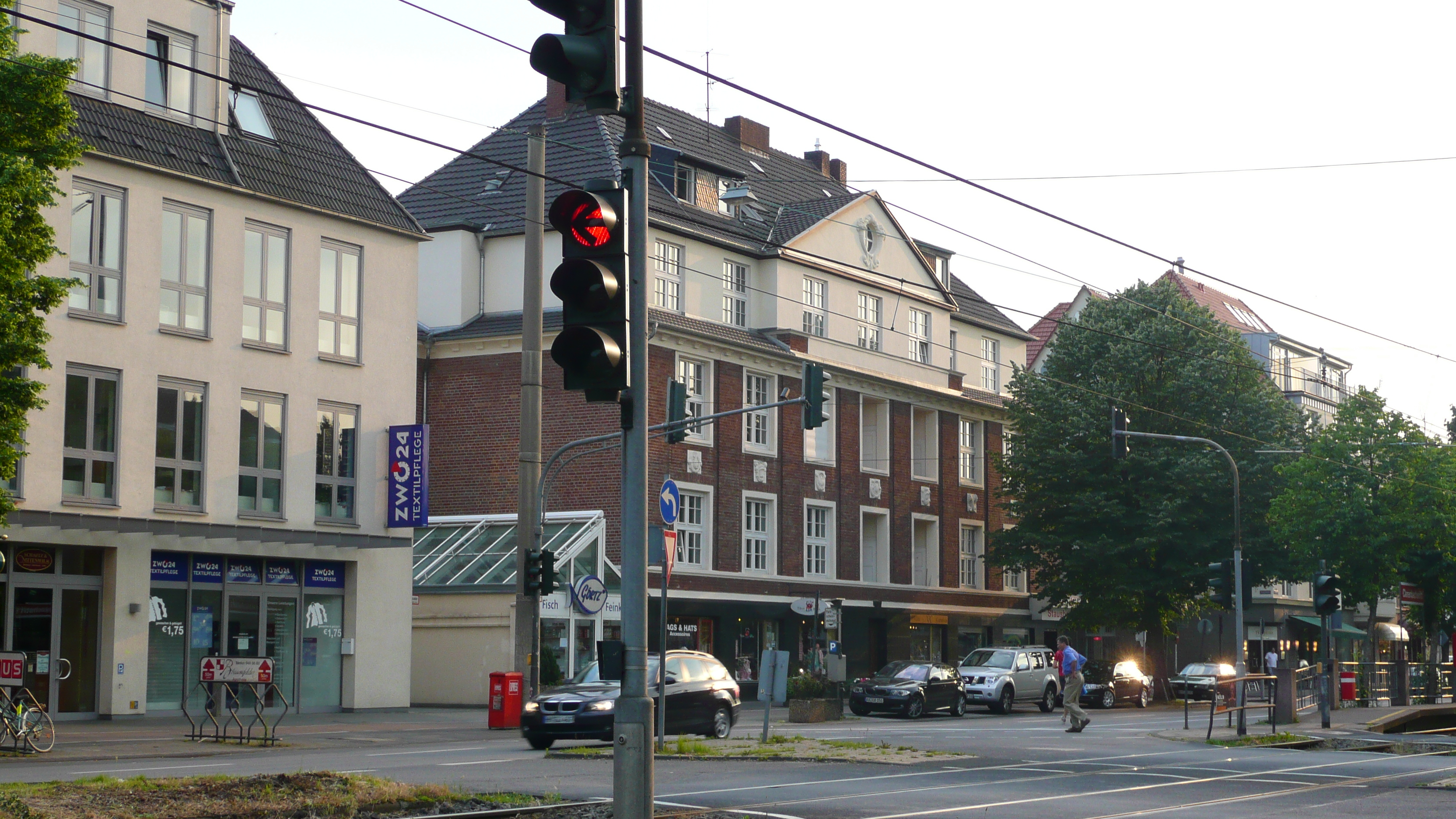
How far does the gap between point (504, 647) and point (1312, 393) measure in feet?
187

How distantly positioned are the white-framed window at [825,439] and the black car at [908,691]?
10.5 meters

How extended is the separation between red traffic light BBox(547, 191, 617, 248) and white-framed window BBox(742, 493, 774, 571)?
36.4 meters

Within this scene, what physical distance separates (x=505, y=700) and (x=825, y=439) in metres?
21.8

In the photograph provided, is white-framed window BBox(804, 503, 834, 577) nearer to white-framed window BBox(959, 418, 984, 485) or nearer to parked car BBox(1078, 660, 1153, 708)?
parked car BBox(1078, 660, 1153, 708)

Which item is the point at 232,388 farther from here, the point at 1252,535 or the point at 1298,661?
the point at 1298,661

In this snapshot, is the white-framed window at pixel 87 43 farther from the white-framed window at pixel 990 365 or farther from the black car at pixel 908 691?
the white-framed window at pixel 990 365

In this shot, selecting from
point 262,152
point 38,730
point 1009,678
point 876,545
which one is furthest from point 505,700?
point 876,545

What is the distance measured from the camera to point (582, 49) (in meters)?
8.87

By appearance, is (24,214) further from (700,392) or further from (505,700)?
(700,392)

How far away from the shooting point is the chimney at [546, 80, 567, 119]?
47.5 metres

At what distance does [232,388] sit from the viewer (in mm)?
31203

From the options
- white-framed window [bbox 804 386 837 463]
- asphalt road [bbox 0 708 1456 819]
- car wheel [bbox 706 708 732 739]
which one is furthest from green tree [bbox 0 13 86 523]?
white-framed window [bbox 804 386 837 463]

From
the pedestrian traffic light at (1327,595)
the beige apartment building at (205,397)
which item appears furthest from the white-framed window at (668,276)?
the pedestrian traffic light at (1327,595)

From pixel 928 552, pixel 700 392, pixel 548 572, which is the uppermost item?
pixel 700 392
